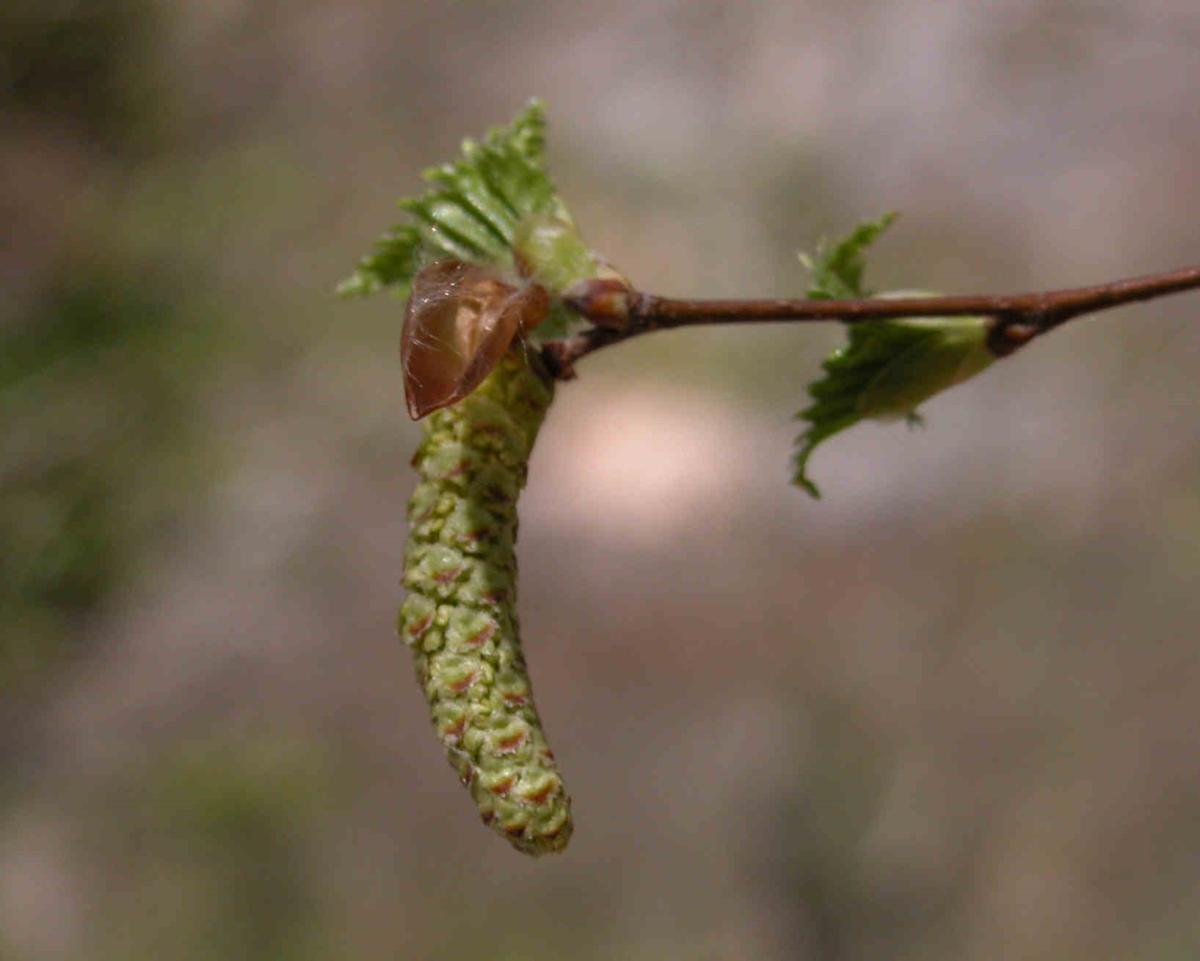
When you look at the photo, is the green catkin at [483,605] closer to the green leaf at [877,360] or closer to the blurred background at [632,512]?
the green leaf at [877,360]

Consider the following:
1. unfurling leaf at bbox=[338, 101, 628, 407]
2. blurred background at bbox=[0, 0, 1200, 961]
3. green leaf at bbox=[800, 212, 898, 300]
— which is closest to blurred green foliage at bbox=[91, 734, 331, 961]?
blurred background at bbox=[0, 0, 1200, 961]

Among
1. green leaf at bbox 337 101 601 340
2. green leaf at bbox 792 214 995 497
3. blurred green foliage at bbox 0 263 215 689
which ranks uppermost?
blurred green foliage at bbox 0 263 215 689

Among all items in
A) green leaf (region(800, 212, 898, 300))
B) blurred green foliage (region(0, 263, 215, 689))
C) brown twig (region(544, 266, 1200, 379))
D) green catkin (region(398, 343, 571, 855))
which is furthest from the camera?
blurred green foliage (region(0, 263, 215, 689))

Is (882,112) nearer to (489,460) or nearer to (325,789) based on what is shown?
(325,789)

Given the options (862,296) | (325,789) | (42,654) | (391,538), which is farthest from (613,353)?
(862,296)

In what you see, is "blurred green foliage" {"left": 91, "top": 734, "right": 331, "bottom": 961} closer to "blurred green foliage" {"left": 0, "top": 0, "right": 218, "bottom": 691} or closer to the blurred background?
the blurred background

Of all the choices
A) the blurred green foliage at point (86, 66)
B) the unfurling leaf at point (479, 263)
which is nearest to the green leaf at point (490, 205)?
the unfurling leaf at point (479, 263)

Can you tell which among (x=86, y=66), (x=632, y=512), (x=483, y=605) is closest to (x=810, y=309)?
(x=483, y=605)

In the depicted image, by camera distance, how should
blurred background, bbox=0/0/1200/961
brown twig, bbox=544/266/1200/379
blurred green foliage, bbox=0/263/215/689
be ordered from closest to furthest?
brown twig, bbox=544/266/1200/379 < blurred background, bbox=0/0/1200/961 < blurred green foliage, bbox=0/263/215/689
